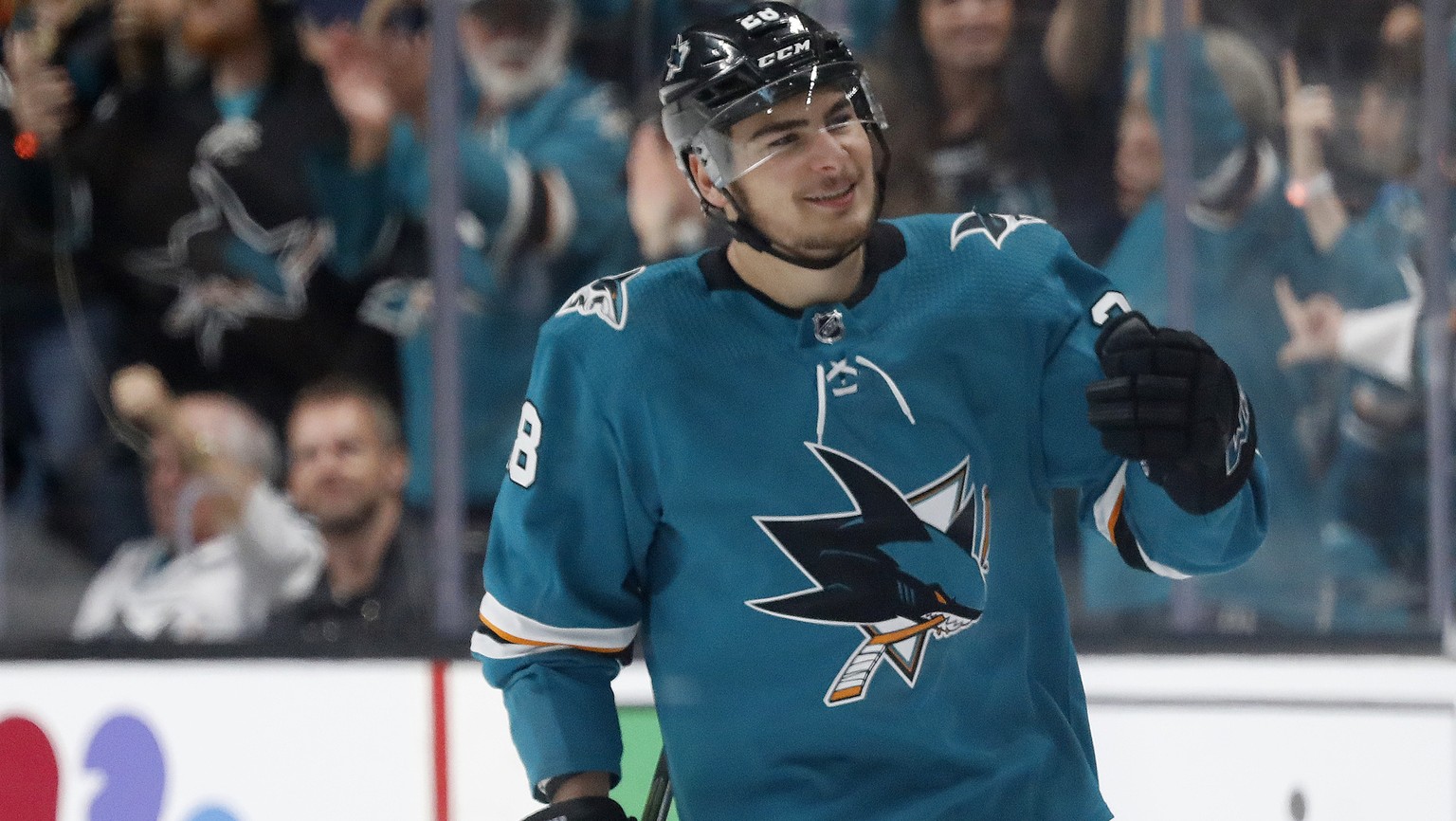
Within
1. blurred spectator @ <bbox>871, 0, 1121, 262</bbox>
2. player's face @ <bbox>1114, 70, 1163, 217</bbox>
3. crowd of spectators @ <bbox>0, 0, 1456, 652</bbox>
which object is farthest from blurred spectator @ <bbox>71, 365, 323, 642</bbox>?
player's face @ <bbox>1114, 70, 1163, 217</bbox>

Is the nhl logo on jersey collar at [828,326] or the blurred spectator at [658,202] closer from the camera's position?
the nhl logo on jersey collar at [828,326]

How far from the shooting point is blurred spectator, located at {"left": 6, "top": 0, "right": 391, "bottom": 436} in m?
3.28

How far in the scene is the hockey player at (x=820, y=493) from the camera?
1.35m

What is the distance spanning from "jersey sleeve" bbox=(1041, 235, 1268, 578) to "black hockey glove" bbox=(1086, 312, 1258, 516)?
0.13 ft

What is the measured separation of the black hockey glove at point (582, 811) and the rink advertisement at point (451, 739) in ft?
3.19

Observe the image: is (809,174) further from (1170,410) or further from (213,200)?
(213,200)

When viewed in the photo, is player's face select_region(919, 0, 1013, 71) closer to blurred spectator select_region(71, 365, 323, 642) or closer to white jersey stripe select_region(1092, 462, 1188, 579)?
blurred spectator select_region(71, 365, 323, 642)

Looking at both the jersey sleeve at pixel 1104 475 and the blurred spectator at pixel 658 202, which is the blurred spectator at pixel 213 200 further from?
the jersey sleeve at pixel 1104 475

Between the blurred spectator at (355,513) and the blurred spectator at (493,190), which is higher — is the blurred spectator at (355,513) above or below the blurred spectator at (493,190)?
below

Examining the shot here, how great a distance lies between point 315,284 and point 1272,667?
1.90 meters

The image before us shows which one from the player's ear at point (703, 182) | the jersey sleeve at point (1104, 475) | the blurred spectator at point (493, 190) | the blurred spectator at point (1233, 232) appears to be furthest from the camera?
the blurred spectator at point (493, 190)

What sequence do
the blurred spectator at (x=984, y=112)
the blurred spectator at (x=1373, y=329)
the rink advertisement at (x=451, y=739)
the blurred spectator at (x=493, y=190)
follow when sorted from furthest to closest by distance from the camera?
the blurred spectator at (x=493, y=190)
the blurred spectator at (x=984, y=112)
the blurred spectator at (x=1373, y=329)
the rink advertisement at (x=451, y=739)

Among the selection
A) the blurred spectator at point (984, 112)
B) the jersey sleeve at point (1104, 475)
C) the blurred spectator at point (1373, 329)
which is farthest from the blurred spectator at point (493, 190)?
the jersey sleeve at point (1104, 475)


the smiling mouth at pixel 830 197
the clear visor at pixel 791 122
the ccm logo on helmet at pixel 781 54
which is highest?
the ccm logo on helmet at pixel 781 54
